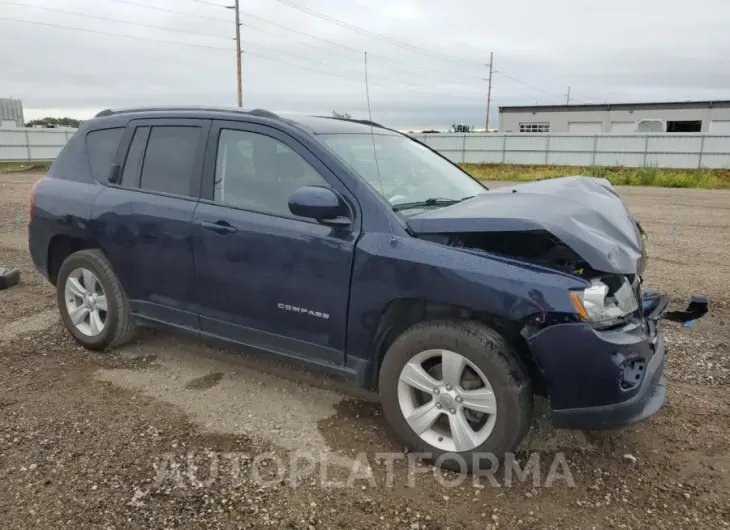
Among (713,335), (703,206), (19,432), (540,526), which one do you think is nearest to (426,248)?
(540,526)

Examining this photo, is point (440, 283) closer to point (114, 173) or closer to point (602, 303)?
point (602, 303)

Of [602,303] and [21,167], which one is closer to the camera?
[602,303]

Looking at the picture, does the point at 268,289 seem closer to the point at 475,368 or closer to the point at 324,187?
the point at 324,187

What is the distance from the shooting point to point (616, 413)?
282cm

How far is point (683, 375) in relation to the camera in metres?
4.25

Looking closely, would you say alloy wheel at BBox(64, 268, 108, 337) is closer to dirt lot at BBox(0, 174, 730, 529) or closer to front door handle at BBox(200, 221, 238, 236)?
dirt lot at BBox(0, 174, 730, 529)

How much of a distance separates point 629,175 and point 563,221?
83.5 ft

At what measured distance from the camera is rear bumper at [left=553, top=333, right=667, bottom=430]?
283cm

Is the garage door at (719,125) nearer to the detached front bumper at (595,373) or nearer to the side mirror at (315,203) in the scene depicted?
the detached front bumper at (595,373)

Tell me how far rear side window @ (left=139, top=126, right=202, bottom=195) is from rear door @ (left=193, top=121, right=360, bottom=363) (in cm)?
19

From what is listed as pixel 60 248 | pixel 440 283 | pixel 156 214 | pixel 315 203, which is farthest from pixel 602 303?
pixel 60 248

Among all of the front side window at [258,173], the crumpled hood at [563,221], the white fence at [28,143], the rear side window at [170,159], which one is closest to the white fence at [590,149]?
the white fence at [28,143]

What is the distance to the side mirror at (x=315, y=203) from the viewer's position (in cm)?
319

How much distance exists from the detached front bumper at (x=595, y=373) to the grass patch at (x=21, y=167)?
3012 cm
